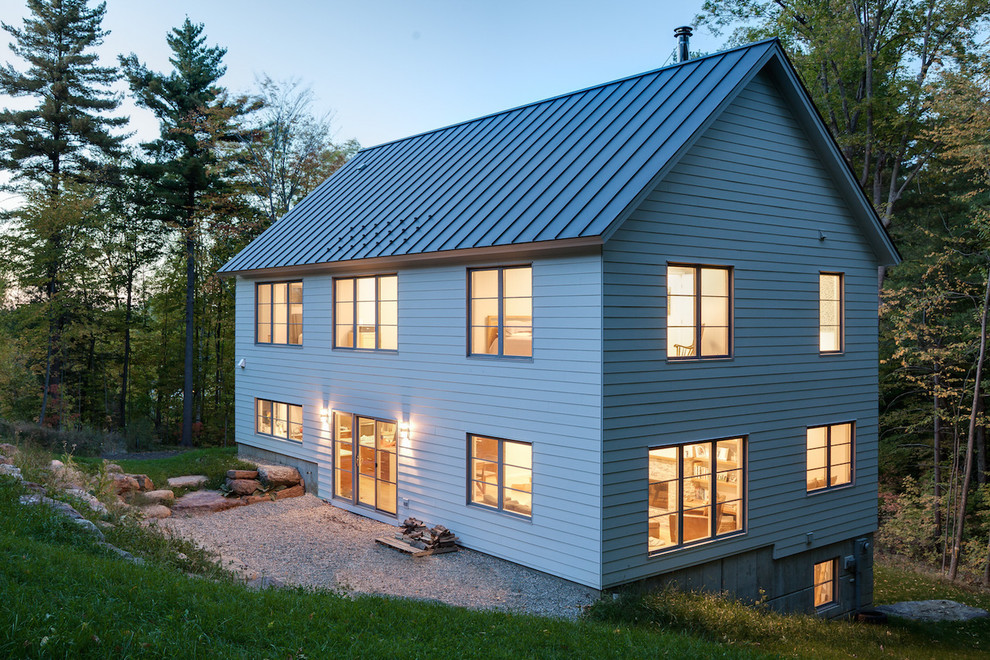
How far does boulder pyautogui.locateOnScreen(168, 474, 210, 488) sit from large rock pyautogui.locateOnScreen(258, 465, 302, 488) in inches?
48.7

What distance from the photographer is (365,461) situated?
13914mm

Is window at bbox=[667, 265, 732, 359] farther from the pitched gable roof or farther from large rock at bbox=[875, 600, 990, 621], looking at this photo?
large rock at bbox=[875, 600, 990, 621]

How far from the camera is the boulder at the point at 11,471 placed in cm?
950

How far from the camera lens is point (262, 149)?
26.2 m

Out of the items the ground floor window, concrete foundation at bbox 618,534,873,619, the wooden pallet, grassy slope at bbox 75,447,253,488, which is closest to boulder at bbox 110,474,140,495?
grassy slope at bbox 75,447,253,488

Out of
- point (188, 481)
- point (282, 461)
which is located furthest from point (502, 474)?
point (188, 481)

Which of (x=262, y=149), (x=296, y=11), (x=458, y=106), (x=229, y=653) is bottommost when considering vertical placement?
(x=229, y=653)

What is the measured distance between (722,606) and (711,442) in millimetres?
2323

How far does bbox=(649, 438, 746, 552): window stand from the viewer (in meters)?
9.95

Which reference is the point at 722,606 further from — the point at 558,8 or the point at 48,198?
the point at 558,8

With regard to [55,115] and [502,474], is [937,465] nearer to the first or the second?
[502,474]

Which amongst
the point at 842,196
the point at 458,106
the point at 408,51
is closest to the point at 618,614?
the point at 842,196

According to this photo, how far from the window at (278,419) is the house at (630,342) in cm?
152

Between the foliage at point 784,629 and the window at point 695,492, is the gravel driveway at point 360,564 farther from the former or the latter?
the window at point 695,492
